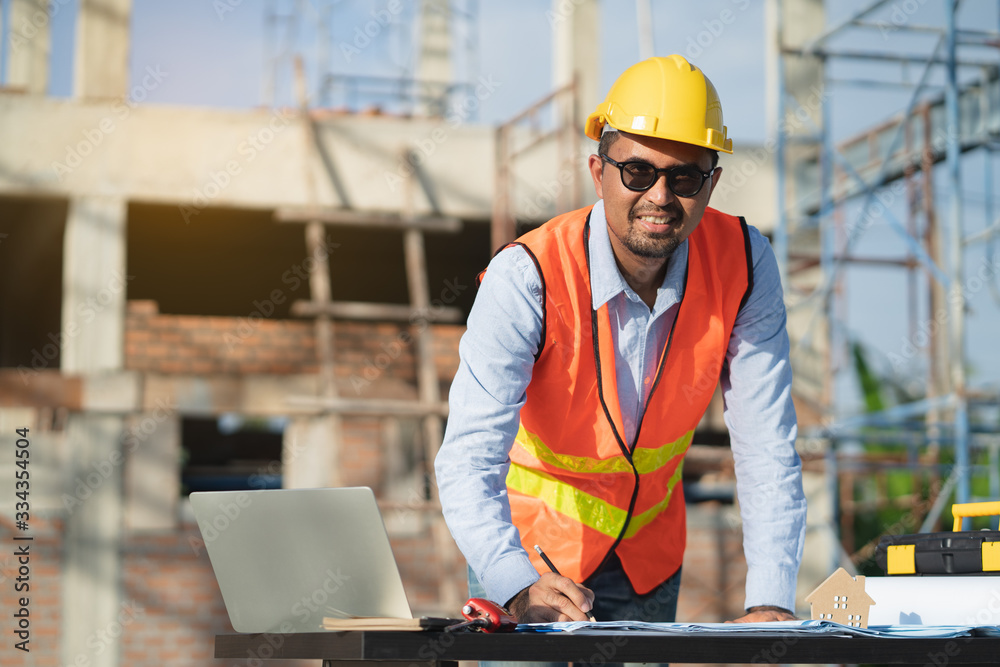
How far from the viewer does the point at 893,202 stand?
846cm

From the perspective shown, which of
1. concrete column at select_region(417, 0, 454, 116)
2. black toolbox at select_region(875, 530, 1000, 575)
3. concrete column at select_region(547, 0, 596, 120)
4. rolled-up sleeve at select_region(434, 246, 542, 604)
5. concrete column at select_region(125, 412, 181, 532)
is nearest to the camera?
black toolbox at select_region(875, 530, 1000, 575)

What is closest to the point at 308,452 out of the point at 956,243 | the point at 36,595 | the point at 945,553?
the point at 36,595

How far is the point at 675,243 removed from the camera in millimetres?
1960

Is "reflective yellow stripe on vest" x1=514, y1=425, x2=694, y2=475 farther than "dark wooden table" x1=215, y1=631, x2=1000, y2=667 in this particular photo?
Yes

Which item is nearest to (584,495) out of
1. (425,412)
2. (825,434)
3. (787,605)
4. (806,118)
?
(787,605)

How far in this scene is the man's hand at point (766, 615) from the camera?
1.73 metres

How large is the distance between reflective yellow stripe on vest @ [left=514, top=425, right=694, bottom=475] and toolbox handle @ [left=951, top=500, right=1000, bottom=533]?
53 centimetres

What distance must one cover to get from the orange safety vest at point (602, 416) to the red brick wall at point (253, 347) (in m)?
5.84

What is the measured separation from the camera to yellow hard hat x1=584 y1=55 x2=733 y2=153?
75.2 inches

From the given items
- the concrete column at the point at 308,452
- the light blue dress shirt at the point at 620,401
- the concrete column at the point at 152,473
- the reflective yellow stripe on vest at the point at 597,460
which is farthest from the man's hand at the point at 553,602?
the concrete column at the point at 152,473

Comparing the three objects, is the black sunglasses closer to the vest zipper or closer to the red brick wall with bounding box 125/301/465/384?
the vest zipper

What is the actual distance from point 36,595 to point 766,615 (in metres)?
6.61

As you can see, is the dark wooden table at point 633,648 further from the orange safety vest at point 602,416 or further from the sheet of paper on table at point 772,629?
the orange safety vest at point 602,416

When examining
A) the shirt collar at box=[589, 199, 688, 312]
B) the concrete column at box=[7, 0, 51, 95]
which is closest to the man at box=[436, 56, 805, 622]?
the shirt collar at box=[589, 199, 688, 312]
